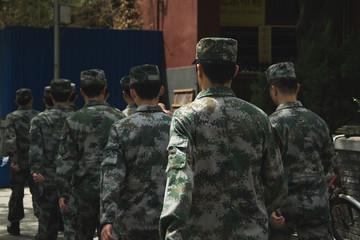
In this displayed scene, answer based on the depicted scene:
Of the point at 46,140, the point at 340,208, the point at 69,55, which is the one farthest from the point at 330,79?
the point at 69,55

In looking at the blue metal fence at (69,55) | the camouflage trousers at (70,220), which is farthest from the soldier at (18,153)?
the blue metal fence at (69,55)

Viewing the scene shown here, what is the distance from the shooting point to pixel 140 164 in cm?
493

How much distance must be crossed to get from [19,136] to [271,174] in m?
6.85

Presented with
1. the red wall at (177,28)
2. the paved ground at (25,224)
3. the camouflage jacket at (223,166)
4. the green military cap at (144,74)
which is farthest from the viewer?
the red wall at (177,28)

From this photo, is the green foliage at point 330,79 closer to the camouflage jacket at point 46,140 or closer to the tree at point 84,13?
the camouflage jacket at point 46,140

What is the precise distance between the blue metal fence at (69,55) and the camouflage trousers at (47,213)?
28.0 feet

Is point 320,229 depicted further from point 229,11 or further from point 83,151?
point 229,11

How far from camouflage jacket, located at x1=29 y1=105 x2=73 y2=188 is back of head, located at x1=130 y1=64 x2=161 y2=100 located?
297cm

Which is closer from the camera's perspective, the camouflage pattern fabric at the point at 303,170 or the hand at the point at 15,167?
the camouflage pattern fabric at the point at 303,170

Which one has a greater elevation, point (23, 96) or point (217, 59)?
point (217, 59)

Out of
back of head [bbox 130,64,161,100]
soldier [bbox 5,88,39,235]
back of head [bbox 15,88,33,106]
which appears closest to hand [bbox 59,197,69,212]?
back of head [bbox 130,64,161,100]

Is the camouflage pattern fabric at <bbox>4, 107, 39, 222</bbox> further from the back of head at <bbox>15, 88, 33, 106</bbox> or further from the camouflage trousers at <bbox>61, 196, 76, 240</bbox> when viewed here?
the camouflage trousers at <bbox>61, 196, 76, 240</bbox>

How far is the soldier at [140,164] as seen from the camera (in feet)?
16.0

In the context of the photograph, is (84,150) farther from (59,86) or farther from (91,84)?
(59,86)
